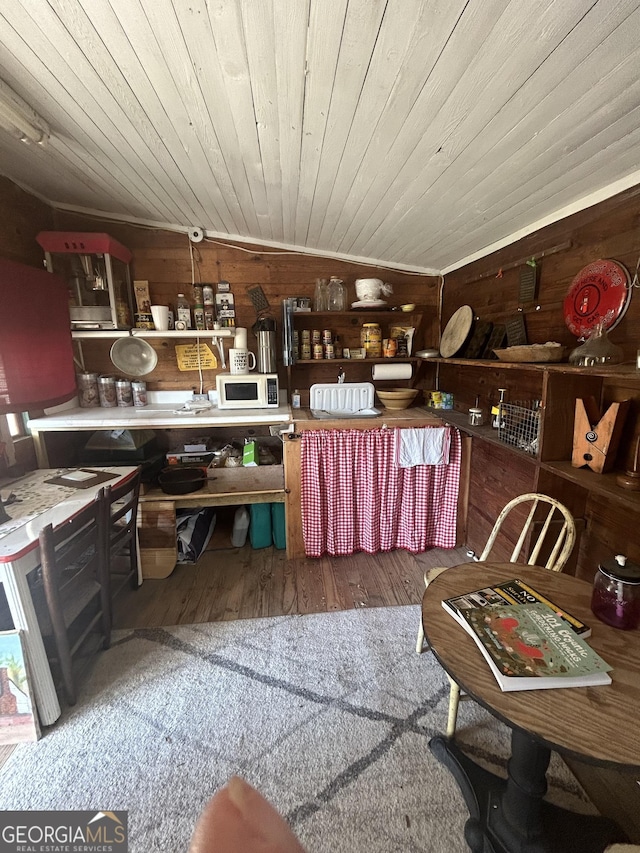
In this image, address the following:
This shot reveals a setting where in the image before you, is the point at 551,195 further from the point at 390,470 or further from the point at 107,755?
the point at 107,755

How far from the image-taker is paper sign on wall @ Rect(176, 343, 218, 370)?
8.86 feet

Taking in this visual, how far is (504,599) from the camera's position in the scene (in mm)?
1039

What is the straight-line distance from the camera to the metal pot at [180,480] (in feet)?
7.54

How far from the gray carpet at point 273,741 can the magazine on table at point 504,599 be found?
2.26 feet

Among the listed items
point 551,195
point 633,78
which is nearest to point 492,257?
point 551,195

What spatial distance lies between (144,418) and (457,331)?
2.15 meters

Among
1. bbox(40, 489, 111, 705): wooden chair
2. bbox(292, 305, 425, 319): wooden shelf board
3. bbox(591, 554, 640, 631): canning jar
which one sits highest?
bbox(292, 305, 425, 319): wooden shelf board

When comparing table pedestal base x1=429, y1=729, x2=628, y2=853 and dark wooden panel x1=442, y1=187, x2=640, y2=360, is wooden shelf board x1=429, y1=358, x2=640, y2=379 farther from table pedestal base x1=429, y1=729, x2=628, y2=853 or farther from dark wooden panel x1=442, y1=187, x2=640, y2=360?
table pedestal base x1=429, y1=729, x2=628, y2=853

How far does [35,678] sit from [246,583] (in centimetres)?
108

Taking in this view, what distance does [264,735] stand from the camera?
1.33m

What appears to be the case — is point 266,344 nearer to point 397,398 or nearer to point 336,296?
point 336,296

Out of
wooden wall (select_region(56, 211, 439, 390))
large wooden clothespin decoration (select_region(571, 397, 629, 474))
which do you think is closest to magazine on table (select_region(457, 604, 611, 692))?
large wooden clothespin decoration (select_region(571, 397, 629, 474))

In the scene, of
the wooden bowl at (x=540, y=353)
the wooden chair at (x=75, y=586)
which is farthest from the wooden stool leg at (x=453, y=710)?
the wooden chair at (x=75, y=586)

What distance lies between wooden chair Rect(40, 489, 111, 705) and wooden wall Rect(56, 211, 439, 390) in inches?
57.3
